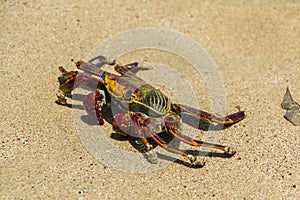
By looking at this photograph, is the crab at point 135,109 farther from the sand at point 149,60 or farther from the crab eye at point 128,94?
the sand at point 149,60

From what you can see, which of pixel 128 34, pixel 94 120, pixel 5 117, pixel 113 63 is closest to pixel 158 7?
pixel 128 34

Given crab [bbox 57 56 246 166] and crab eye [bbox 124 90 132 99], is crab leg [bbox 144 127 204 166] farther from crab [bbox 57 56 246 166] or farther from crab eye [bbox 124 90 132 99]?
crab eye [bbox 124 90 132 99]

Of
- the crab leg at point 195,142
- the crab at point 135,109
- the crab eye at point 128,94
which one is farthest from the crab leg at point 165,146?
the crab eye at point 128,94

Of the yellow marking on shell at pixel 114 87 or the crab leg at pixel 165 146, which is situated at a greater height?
the yellow marking on shell at pixel 114 87

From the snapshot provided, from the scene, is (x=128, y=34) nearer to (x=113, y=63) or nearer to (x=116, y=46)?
(x=116, y=46)

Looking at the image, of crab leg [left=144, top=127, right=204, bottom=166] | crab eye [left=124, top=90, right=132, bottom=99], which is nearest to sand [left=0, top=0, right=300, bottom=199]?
crab leg [left=144, top=127, right=204, bottom=166]
